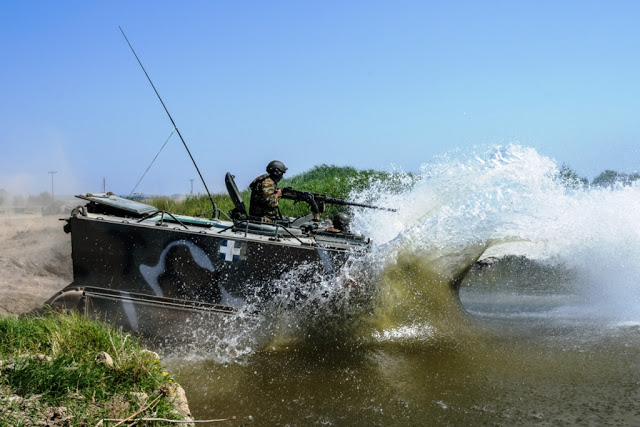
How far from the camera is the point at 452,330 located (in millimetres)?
8727

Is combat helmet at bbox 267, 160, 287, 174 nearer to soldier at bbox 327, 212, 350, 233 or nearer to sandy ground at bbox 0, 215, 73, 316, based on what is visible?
soldier at bbox 327, 212, 350, 233

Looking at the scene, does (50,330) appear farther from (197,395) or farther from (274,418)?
(274,418)

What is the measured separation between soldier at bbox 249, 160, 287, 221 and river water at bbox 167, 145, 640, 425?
1.64 metres

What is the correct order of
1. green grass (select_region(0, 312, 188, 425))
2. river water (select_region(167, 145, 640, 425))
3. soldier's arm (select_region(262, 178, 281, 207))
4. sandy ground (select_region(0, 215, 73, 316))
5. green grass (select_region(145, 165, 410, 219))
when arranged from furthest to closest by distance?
green grass (select_region(145, 165, 410, 219)), soldier's arm (select_region(262, 178, 281, 207)), sandy ground (select_region(0, 215, 73, 316)), river water (select_region(167, 145, 640, 425)), green grass (select_region(0, 312, 188, 425))

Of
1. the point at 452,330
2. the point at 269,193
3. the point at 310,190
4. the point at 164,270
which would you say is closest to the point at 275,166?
the point at 269,193

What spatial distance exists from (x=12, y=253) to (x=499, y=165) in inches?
325

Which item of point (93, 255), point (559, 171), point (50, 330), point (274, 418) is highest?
point (559, 171)

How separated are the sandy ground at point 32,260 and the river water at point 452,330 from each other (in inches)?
114

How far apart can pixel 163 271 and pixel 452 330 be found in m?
3.93

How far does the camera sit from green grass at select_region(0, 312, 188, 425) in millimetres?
4348

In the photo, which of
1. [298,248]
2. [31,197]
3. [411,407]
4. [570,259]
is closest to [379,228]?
[298,248]

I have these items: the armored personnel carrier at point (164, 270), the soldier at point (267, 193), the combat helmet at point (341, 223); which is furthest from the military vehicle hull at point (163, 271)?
the combat helmet at point (341, 223)

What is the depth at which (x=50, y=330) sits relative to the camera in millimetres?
5852

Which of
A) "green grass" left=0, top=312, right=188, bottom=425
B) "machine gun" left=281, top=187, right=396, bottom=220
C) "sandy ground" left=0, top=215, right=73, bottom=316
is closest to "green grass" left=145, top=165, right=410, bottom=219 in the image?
"machine gun" left=281, top=187, right=396, bottom=220
